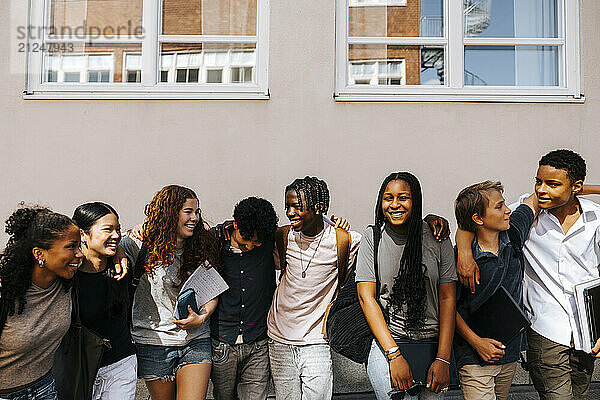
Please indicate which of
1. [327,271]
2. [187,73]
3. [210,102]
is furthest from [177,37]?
[327,271]

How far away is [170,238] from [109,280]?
48 centimetres

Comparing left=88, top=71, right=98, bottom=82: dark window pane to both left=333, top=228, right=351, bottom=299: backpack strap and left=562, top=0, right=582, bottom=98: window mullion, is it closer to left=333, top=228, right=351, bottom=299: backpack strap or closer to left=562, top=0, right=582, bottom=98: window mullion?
left=333, top=228, right=351, bottom=299: backpack strap

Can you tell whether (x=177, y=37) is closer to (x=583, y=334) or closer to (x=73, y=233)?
(x=73, y=233)

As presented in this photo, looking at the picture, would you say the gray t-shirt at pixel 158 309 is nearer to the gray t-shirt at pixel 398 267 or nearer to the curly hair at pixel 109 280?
the curly hair at pixel 109 280

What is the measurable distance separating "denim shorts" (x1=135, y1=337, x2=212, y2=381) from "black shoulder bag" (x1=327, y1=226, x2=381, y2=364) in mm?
893

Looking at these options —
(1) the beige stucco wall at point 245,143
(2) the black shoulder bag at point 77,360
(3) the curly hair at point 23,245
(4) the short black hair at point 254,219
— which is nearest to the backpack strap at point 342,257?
(4) the short black hair at point 254,219

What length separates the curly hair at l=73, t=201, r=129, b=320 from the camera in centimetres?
389

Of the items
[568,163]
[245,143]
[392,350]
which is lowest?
[392,350]

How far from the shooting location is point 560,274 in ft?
14.1

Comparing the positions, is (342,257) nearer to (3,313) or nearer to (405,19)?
(3,313)

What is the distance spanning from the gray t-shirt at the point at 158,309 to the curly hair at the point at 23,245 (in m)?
0.76

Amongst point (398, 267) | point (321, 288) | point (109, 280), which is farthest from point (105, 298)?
point (398, 267)

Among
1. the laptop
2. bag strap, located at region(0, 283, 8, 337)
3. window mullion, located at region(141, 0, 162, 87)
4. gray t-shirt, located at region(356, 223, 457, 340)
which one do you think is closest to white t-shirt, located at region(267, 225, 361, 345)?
gray t-shirt, located at region(356, 223, 457, 340)

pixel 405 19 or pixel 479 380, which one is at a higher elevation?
pixel 405 19
